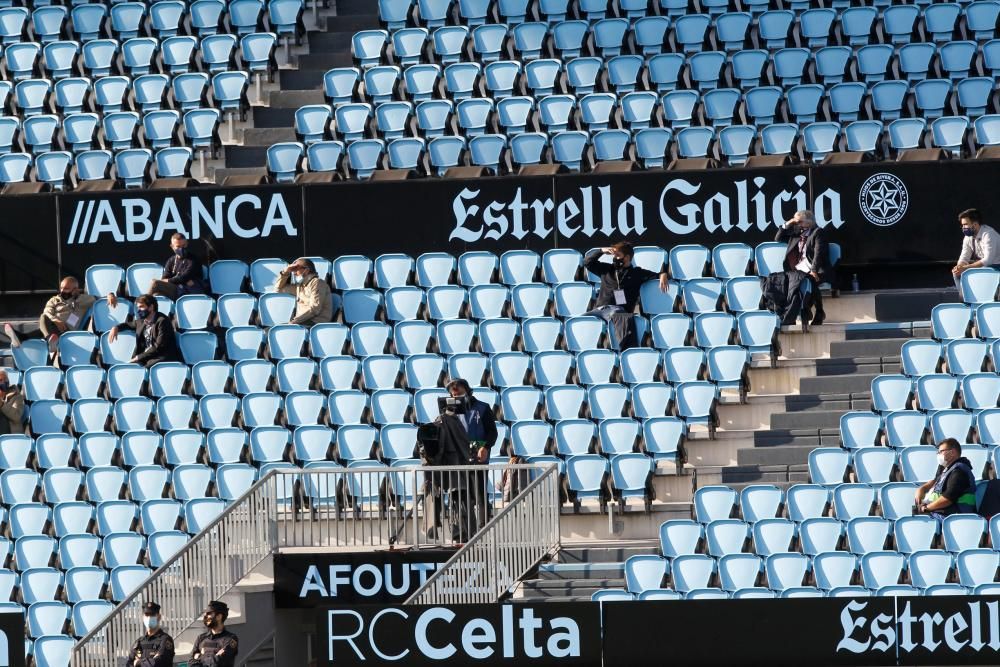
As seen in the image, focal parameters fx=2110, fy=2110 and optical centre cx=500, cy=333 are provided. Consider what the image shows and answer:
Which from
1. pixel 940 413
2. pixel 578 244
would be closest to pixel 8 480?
pixel 578 244

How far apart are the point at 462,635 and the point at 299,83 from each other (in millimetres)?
10208

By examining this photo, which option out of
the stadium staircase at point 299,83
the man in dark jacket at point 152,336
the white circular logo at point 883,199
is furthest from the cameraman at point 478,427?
the stadium staircase at point 299,83

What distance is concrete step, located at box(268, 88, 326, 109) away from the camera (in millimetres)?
23594

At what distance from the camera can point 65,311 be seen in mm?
20250

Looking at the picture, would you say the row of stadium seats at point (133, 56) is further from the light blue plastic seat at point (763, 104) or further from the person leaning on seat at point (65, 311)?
the light blue plastic seat at point (763, 104)

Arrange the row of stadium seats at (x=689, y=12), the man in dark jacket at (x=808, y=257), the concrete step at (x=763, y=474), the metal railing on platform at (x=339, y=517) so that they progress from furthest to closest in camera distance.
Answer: the row of stadium seats at (x=689, y=12) → the man in dark jacket at (x=808, y=257) → the concrete step at (x=763, y=474) → the metal railing on platform at (x=339, y=517)

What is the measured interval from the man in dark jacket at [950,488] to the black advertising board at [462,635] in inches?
106

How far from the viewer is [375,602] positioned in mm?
16844

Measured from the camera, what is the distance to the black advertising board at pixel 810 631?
14.7 metres

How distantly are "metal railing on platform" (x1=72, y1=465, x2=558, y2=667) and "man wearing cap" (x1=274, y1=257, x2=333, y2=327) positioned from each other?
2.82 meters

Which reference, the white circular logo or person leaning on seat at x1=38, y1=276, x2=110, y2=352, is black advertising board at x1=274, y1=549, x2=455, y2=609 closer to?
person leaning on seat at x1=38, y1=276, x2=110, y2=352

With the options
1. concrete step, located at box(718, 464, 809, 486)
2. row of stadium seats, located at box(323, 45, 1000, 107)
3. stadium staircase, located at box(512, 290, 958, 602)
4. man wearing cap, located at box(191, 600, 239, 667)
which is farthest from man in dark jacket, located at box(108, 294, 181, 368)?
concrete step, located at box(718, 464, 809, 486)

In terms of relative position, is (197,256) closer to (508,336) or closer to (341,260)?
(341,260)

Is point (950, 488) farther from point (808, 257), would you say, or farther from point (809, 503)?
point (808, 257)
